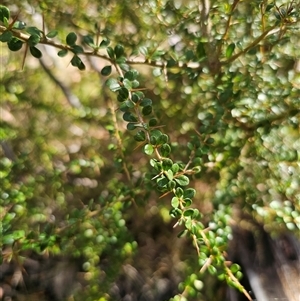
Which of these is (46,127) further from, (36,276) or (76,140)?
(36,276)

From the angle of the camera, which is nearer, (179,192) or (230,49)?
(179,192)

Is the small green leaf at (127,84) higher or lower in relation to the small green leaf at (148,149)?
higher

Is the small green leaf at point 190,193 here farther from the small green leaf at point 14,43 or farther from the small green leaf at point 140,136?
the small green leaf at point 14,43

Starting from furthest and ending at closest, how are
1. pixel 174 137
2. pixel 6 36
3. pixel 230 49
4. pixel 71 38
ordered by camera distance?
pixel 174 137, pixel 230 49, pixel 71 38, pixel 6 36

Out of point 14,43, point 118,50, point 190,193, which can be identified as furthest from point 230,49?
point 14,43

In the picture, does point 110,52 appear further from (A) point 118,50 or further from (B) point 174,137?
(B) point 174,137

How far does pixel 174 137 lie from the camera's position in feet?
4.38

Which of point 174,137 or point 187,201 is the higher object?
point 187,201

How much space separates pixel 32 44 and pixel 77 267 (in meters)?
0.92

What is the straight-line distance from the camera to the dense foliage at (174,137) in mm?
822

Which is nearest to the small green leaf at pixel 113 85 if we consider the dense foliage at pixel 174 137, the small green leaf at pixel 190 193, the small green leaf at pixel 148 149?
the dense foliage at pixel 174 137

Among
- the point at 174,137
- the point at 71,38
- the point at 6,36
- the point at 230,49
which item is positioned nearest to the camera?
the point at 6,36

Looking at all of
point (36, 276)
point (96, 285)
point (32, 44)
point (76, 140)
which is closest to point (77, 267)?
point (36, 276)

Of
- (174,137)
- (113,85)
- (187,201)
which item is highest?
(113,85)
